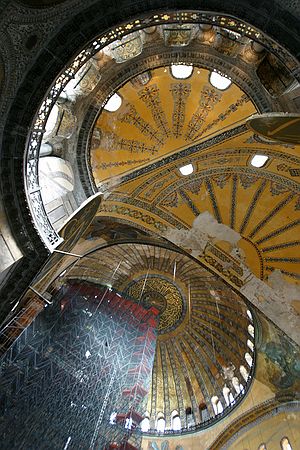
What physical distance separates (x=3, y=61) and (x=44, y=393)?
21.6 feet

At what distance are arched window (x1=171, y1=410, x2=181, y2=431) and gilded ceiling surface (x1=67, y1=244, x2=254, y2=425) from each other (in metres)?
0.13

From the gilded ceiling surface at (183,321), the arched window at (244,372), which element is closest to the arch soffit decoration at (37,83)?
the gilded ceiling surface at (183,321)

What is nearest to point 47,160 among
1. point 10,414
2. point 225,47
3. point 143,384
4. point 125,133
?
point 125,133

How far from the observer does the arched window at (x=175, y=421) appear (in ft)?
40.2

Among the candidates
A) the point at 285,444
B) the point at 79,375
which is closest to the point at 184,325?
the point at 285,444

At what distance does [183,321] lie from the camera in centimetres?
1290

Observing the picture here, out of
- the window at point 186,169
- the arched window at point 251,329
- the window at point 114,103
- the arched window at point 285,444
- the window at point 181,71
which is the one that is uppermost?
the arched window at point 251,329

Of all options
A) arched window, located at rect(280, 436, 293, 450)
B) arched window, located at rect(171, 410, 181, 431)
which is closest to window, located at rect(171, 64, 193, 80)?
arched window, located at rect(280, 436, 293, 450)

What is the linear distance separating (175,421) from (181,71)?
11906 millimetres

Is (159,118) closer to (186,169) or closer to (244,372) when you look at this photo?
(186,169)

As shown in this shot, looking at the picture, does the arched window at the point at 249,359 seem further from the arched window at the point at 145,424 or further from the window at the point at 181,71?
the window at the point at 181,71

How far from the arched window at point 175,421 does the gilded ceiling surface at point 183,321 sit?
0.44ft

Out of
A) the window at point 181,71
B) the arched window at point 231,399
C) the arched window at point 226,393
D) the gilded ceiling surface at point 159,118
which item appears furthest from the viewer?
the arched window at point 226,393

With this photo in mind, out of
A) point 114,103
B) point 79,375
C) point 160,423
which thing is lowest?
point 79,375
